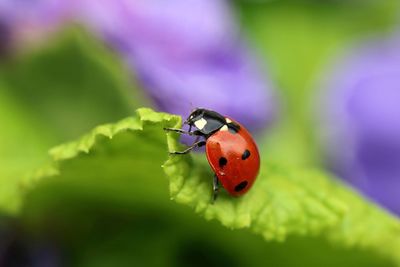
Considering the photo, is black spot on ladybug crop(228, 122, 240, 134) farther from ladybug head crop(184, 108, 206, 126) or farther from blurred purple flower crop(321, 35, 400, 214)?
blurred purple flower crop(321, 35, 400, 214)

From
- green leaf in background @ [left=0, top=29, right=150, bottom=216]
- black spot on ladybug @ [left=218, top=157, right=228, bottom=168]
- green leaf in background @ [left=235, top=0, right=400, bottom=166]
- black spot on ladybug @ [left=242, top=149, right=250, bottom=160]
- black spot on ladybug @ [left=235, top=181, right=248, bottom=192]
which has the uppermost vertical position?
green leaf in background @ [left=235, top=0, right=400, bottom=166]

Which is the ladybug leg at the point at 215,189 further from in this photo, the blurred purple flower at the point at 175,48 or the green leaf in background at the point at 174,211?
the blurred purple flower at the point at 175,48

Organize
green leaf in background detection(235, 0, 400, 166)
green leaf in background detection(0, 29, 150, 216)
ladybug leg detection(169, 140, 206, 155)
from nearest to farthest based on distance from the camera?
ladybug leg detection(169, 140, 206, 155) < green leaf in background detection(0, 29, 150, 216) < green leaf in background detection(235, 0, 400, 166)

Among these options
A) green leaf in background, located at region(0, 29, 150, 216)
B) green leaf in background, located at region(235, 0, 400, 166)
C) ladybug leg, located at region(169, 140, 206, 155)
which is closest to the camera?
ladybug leg, located at region(169, 140, 206, 155)

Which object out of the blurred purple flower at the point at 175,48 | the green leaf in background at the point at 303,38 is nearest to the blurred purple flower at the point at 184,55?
the blurred purple flower at the point at 175,48

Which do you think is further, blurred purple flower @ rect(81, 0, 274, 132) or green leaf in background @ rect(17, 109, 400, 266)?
blurred purple flower @ rect(81, 0, 274, 132)

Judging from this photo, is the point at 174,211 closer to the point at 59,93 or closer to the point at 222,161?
the point at 222,161

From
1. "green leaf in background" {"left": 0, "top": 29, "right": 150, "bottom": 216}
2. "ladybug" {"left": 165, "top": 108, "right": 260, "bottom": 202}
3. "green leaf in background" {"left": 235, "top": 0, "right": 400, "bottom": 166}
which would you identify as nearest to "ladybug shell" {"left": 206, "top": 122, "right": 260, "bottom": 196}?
"ladybug" {"left": 165, "top": 108, "right": 260, "bottom": 202}

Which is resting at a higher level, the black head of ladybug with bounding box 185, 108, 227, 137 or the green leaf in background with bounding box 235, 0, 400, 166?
the green leaf in background with bounding box 235, 0, 400, 166

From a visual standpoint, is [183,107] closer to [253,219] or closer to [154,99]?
[154,99]
